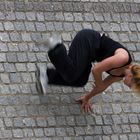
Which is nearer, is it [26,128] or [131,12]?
[26,128]

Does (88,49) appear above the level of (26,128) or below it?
above

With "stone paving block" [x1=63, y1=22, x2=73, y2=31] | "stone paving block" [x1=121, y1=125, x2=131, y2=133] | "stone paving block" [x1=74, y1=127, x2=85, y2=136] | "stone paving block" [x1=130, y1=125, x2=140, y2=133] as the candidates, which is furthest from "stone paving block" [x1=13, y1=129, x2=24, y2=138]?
"stone paving block" [x1=63, y1=22, x2=73, y2=31]

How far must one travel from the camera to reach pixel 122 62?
17.3 ft

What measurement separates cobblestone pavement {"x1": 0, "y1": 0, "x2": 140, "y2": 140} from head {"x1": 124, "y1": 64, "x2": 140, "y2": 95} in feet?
2.90

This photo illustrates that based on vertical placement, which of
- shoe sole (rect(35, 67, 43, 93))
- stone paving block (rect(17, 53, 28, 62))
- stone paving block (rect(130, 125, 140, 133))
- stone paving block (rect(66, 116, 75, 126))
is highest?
stone paving block (rect(17, 53, 28, 62))

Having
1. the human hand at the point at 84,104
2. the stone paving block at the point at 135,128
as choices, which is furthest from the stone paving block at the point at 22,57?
the stone paving block at the point at 135,128

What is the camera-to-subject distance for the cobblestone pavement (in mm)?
5504

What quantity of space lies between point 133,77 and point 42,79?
1.10 m

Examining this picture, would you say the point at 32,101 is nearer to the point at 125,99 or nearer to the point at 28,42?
the point at 28,42

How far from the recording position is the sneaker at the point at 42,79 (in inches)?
220

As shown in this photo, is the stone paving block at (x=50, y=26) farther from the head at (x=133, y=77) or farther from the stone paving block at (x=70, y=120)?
the head at (x=133, y=77)

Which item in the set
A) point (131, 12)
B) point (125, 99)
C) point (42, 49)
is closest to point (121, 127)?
point (125, 99)

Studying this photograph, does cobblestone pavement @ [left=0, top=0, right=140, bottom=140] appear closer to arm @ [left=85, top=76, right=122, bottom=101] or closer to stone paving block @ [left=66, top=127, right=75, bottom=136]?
stone paving block @ [left=66, top=127, right=75, bottom=136]

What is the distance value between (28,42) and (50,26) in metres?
0.41
